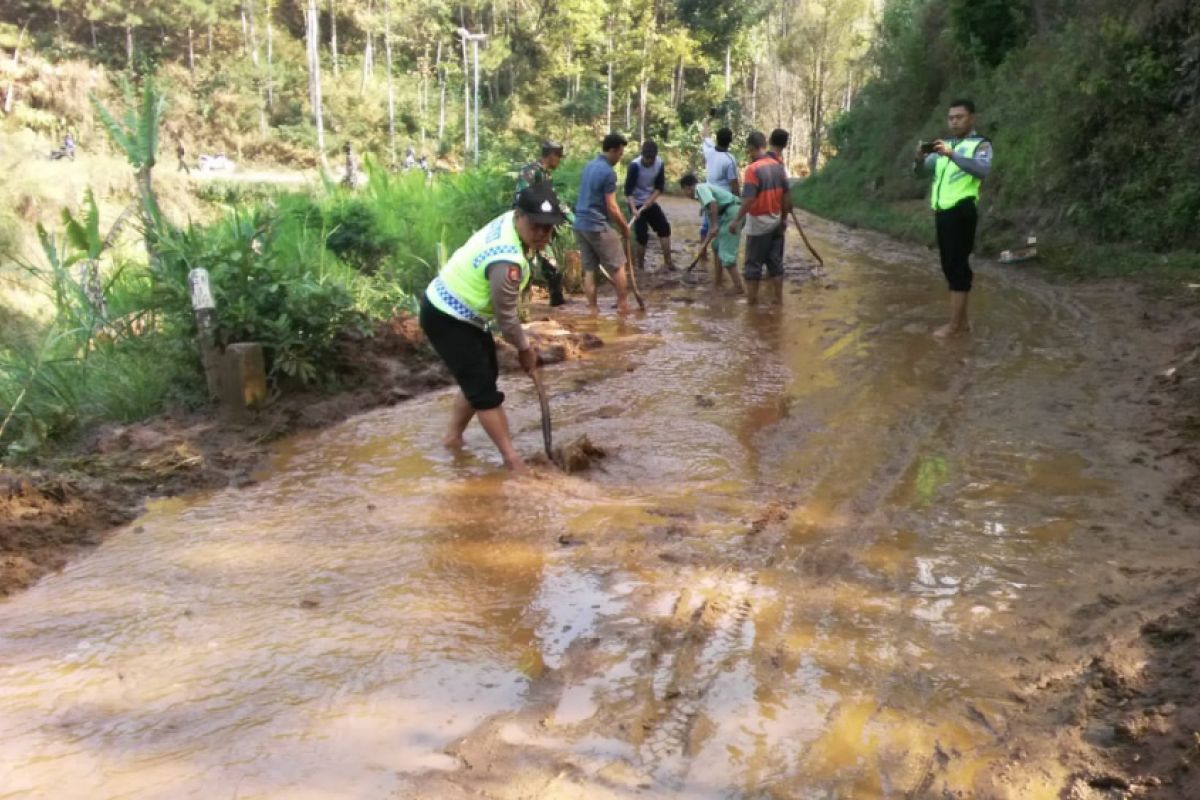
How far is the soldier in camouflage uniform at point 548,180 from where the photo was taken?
332 inches

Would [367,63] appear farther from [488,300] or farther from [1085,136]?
[488,300]

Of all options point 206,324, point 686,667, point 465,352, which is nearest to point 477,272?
point 465,352

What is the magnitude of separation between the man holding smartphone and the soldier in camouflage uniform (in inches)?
120

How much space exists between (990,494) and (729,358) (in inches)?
124

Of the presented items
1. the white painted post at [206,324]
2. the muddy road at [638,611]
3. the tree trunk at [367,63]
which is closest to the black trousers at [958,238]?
the muddy road at [638,611]

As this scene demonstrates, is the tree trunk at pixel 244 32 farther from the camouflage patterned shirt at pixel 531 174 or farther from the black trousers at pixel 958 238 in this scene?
the black trousers at pixel 958 238

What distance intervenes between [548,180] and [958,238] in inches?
134

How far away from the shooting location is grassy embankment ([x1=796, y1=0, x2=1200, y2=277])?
A: 9734mm

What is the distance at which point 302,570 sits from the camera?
389 cm

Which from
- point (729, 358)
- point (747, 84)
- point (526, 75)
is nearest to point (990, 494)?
point (729, 358)

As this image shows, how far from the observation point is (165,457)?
16.7 ft

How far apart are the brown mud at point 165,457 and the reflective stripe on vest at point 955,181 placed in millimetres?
3244

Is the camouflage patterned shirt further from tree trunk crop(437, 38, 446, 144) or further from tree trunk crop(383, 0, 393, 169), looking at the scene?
tree trunk crop(437, 38, 446, 144)

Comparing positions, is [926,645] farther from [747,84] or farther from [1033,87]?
[747,84]
